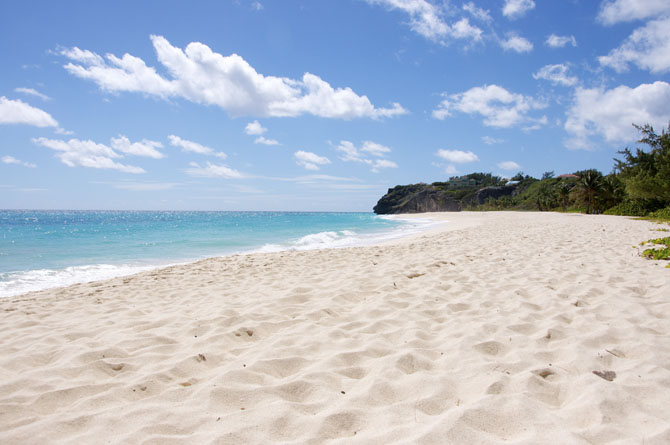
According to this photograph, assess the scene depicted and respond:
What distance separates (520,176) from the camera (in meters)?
107

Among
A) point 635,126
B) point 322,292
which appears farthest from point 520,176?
point 322,292

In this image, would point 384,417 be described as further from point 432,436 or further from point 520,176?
point 520,176

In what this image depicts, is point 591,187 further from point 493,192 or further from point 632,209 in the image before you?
point 493,192

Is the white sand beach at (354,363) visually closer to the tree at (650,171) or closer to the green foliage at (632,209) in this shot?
the tree at (650,171)

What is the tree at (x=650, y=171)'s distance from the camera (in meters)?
22.2

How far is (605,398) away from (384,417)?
1.36m

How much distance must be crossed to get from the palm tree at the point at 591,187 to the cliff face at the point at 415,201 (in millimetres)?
56769

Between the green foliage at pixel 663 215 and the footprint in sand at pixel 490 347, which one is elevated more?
the green foliage at pixel 663 215

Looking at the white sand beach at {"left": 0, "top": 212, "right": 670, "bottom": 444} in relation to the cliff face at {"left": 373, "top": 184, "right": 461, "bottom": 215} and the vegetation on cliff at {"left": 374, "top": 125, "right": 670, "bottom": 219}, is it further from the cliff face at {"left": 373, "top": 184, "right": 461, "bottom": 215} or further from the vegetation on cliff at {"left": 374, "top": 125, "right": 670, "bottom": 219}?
the cliff face at {"left": 373, "top": 184, "right": 461, "bottom": 215}

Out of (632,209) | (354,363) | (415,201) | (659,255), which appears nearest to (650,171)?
(632,209)

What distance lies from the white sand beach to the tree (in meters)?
22.7

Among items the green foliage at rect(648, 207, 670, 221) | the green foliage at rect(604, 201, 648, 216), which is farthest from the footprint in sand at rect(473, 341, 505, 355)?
the green foliage at rect(604, 201, 648, 216)

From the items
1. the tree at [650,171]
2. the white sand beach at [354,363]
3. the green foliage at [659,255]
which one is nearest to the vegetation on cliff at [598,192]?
the tree at [650,171]

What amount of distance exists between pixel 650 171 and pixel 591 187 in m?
16.1
